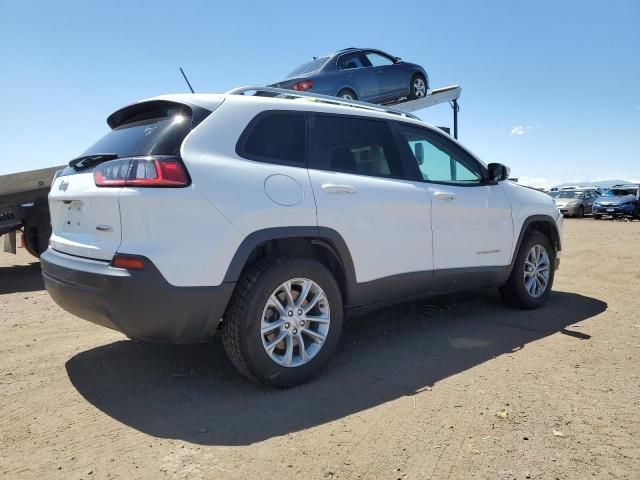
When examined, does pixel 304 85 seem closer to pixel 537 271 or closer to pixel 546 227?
pixel 546 227

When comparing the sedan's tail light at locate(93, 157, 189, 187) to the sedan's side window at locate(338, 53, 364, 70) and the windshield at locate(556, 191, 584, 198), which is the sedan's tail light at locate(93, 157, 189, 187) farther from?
the windshield at locate(556, 191, 584, 198)

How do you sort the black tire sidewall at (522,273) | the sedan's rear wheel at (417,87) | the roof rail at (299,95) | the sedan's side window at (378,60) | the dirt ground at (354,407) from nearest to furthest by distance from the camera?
the dirt ground at (354,407) < the roof rail at (299,95) < the black tire sidewall at (522,273) < the sedan's side window at (378,60) < the sedan's rear wheel at (417,87)

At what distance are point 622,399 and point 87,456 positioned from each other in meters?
3.02

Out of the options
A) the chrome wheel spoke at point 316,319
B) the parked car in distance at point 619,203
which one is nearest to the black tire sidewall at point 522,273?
the chrome wheel spoke at point 316,319

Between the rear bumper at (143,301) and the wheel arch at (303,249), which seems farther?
the wheel arch at (303,249)

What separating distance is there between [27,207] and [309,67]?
520 cm

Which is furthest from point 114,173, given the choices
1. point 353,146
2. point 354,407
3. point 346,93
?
point 346,93

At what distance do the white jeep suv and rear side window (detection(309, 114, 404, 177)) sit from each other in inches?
0.4

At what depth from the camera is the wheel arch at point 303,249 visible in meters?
3.00

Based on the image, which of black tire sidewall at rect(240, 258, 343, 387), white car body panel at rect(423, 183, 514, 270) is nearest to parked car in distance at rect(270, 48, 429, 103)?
white car body panel at rect(423, 183, 514, 270)

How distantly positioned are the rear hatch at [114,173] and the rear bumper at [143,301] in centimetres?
13

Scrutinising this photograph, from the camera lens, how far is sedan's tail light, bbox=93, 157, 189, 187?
280 cm

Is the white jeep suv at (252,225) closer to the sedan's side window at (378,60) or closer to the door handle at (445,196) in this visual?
the door handle at (445,196)

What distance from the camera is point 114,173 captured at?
9.53 feet
